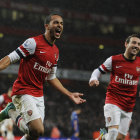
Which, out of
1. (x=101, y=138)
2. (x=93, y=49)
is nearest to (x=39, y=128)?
(x=101, y=138)

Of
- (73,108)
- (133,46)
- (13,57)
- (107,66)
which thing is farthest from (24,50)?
(73,108)

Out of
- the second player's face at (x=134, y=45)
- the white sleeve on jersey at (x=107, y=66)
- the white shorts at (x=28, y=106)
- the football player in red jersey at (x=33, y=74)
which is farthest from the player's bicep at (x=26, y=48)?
the second player's face at (x=134, y=45)

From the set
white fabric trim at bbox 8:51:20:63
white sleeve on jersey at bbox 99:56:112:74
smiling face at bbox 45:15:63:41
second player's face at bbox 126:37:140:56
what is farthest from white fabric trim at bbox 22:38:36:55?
second player's face at bbox 126:37:140:56

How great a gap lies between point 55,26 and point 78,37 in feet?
90.5

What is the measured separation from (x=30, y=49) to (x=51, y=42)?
42cm

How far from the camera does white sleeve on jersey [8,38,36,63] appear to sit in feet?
15.0

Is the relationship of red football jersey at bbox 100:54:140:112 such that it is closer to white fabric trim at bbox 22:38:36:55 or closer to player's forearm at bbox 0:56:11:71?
white fabric trim at bbox 22:38:36:55

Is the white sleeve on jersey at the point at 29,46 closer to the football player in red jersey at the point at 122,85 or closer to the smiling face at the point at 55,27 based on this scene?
the smiling face at the point at 55,27

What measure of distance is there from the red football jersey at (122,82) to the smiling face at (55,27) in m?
1.59

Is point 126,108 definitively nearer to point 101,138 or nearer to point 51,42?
point 101,138

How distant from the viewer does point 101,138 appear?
6059 millimetres

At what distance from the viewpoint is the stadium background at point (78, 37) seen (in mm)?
26109

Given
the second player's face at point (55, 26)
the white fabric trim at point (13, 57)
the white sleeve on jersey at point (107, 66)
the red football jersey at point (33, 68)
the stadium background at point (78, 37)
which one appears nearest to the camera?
the white fabric trim at point (13, 57)

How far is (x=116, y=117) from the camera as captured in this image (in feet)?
19.0
